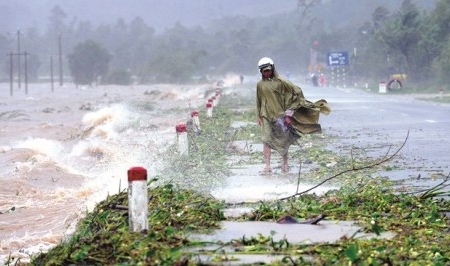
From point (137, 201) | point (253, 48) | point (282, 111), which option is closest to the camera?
point (137, 201)

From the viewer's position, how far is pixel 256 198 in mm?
11055

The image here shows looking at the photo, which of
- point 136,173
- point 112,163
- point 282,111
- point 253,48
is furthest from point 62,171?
point 253,48

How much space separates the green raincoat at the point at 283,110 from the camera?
13.6 meters

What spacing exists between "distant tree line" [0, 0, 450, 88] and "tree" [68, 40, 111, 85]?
5.1 inches

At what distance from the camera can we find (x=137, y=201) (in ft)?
23.6

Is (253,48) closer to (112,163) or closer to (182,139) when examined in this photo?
(112,163)

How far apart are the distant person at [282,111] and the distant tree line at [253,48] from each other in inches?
1831

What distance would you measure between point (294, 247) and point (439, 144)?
40.1ft

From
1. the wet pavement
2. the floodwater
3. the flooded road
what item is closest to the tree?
the flooded road

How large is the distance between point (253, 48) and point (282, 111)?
427 ft

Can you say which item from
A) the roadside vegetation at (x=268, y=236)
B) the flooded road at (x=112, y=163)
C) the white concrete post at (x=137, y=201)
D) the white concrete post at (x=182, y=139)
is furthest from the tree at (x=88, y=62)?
the white concrete post at (x=137, y=201)

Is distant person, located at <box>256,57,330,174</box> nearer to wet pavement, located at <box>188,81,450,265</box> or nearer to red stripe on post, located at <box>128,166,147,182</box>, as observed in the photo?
wet pavement, located at <box>188,81,450,265</box>

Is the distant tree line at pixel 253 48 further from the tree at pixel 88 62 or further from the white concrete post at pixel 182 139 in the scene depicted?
the white concrete post at pixel 182 139

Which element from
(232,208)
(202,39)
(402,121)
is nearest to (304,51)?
(202,39)
